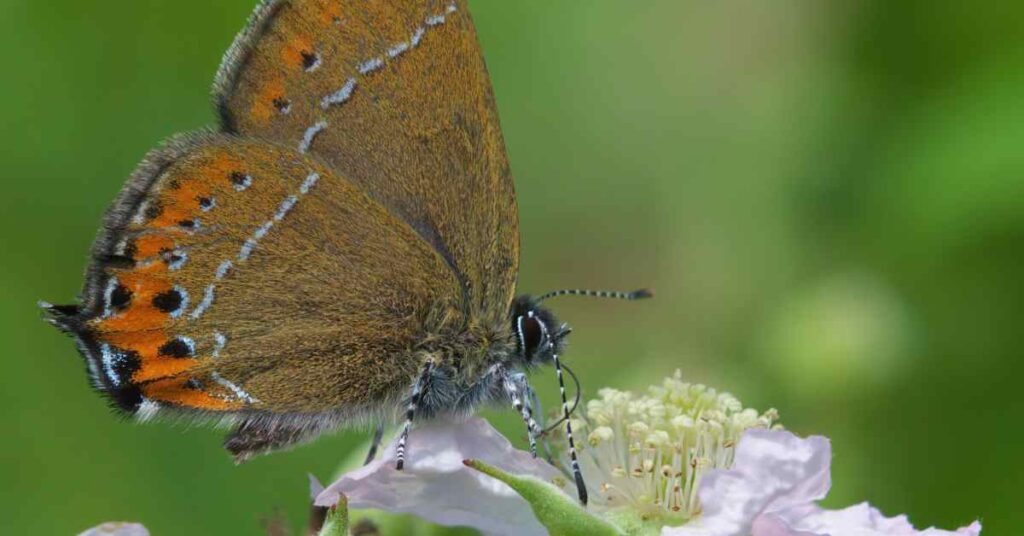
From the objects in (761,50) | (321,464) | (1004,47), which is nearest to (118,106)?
(321,464)

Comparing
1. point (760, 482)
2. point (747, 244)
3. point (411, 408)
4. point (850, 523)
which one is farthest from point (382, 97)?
point (747, 244)

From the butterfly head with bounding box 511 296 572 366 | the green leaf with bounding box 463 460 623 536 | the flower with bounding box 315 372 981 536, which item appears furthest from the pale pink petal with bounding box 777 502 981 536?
the butterfly head with bounding box 511 296 572 366

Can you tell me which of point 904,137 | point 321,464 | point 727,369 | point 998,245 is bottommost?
point 321,464

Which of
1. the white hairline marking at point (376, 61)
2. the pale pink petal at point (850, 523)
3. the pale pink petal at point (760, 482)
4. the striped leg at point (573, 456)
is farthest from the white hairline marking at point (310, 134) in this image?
the pale pink petal at point (850, 523)

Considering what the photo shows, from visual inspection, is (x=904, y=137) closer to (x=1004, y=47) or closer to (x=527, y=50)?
(x=1004, y=47)

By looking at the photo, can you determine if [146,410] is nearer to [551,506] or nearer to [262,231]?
[262,231]

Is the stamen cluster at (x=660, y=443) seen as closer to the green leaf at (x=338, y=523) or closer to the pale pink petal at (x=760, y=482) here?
the pale pink petal at (x=760, y=482)

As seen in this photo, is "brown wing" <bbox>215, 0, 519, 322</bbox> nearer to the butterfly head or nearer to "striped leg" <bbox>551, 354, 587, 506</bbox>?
the butterfly head
